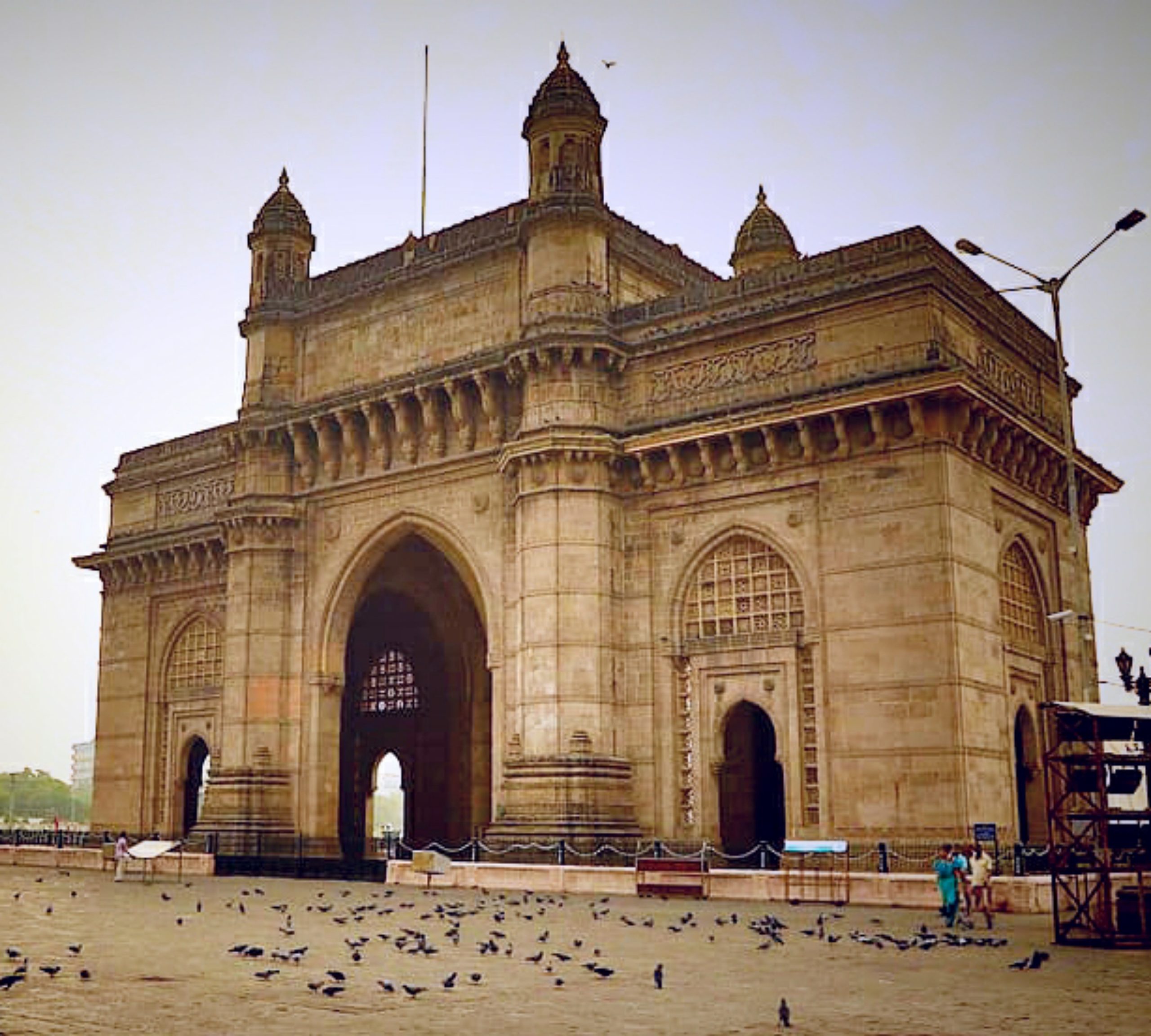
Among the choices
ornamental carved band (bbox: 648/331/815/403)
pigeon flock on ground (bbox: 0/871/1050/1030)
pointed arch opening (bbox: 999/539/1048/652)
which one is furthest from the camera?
pointed arch opening (bbox: 999/539/1048/652)

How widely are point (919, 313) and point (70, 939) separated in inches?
677

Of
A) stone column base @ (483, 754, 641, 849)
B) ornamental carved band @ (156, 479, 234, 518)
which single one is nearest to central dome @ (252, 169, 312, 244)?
ornamental carved band @ (156, 479, 234, 518)

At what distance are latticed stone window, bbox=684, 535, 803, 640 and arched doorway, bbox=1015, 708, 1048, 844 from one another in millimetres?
5207

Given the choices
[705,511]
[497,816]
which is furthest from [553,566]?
[497,816]

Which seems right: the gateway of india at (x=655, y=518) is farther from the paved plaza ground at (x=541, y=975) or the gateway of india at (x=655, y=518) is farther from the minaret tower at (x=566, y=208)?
the paved plaza ground at (x=541, y=975)

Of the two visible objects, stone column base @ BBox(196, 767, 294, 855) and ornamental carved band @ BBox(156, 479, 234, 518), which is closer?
stone column base @ BBox(196, 767, 294, 855)

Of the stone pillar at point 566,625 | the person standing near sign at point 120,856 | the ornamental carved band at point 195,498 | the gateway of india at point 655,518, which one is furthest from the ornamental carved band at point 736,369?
the person standing near sign at point 120,856

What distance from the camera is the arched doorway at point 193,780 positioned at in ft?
127

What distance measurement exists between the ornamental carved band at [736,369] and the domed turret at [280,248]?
38.4 feet

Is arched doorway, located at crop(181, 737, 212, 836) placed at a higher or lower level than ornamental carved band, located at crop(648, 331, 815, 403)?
lower

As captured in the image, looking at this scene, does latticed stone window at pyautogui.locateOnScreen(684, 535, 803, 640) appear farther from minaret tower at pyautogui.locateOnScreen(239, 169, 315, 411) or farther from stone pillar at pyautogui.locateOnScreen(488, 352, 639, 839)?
minaret tower at pyautogui.locateOnScreen(239, 169, 315, 411)

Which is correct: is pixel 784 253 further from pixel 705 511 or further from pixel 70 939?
pixel 70 939

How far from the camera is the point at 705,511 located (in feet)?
89.4

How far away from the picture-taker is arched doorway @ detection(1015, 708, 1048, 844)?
26953 mm
